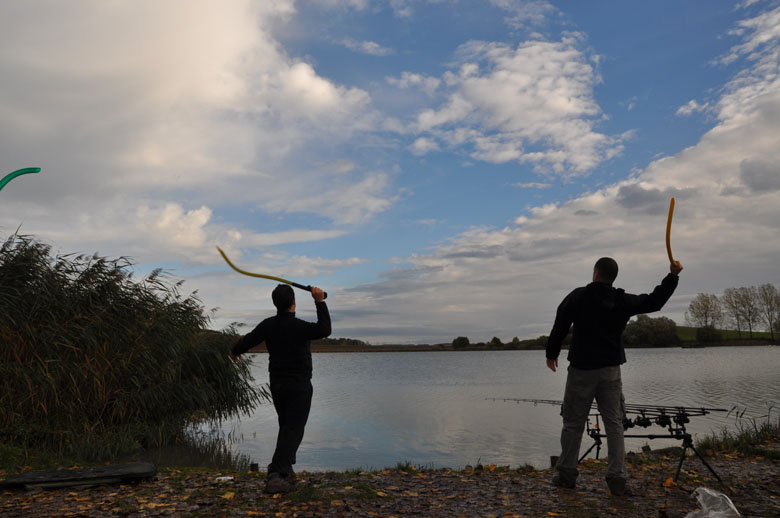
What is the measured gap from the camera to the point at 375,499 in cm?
634

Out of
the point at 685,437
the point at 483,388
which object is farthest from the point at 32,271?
the point at 483,388

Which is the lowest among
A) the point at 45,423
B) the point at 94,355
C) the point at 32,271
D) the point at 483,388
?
the point at 483,388

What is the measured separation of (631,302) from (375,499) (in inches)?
152

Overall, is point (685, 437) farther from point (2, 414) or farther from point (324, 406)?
point (324, 406)

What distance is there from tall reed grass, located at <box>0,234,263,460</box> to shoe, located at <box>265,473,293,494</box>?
5.19 m

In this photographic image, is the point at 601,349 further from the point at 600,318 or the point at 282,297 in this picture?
the point at 282,297

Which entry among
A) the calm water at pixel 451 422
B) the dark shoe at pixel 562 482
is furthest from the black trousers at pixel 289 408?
the calm water at pixel 451 422

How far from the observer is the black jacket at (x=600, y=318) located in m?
6.06

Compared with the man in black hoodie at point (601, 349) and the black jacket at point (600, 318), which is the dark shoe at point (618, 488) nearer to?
the man in black hoodie at point (601, 349)

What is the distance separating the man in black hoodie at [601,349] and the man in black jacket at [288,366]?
9.65 feet

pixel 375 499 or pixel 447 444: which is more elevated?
pixel 375 499

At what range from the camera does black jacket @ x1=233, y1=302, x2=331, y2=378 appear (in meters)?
6.32

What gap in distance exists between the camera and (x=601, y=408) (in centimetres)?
621

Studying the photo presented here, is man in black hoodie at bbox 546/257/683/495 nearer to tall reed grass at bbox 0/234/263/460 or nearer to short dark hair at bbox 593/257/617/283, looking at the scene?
short dark hair at bbox 593/257/617/283
